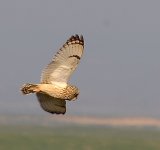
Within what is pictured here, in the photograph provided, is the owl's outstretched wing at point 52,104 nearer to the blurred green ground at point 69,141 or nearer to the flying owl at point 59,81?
the flying owl at point 59,81

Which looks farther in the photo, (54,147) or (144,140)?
(144,140)

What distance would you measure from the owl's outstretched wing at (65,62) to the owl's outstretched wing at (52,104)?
954 mm

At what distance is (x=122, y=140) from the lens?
17275cm

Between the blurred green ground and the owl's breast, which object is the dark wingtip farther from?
the blurred green ground

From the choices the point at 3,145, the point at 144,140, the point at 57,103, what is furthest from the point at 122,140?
the point at 57,103

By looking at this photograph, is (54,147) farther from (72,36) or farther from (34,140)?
(72,36)

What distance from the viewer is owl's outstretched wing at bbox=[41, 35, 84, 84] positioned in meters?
32.4

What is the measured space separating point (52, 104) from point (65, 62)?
182 cm

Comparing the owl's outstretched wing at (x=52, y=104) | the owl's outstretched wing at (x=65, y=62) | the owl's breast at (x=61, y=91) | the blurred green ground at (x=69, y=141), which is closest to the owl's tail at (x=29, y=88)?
the owl's breast at (x=61, y=91)

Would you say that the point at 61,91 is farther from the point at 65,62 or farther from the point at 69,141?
the point at 69,141

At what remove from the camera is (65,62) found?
3303cm

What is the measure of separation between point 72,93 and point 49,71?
3.97ft

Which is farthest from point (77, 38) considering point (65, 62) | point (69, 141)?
point (69, 141)

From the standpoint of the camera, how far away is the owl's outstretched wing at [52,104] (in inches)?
1308
